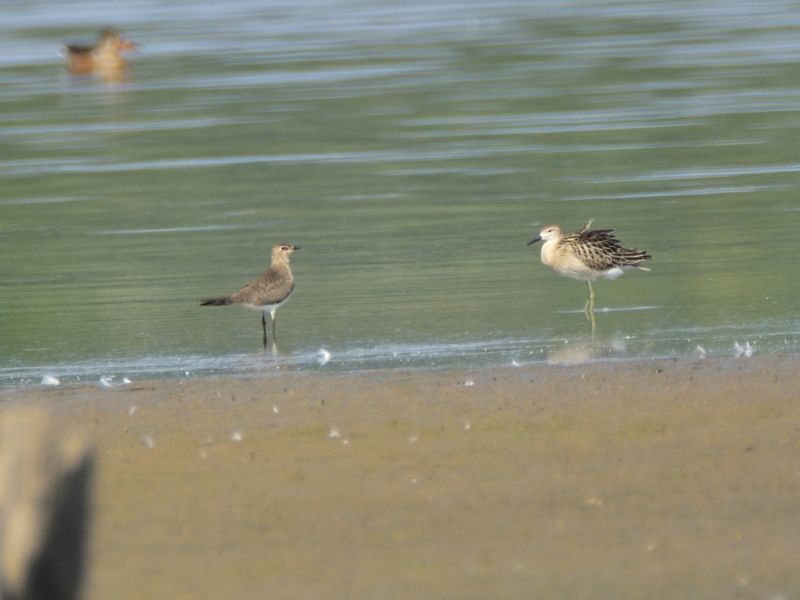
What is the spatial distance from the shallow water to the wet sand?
1071mm

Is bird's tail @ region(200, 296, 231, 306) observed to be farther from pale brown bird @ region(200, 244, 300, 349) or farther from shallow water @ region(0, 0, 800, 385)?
shallow water @ region(0, 0, 800, 385)

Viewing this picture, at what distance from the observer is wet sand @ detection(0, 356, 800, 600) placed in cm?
604

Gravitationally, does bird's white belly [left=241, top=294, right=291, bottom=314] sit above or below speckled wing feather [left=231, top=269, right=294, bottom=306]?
below

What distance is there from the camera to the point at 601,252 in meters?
12.1

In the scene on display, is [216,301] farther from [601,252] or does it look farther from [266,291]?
[601,252]

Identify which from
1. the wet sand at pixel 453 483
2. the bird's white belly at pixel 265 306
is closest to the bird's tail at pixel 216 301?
the bird's white belly at pixel 265 306

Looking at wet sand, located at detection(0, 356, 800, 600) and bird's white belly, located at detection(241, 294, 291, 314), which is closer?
wet sand, located at detection(0, 356, 800, 600)

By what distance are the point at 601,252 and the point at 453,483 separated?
5275mm

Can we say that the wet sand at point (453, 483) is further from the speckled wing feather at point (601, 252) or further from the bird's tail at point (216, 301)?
the speckled wing feather at point (601, 252)

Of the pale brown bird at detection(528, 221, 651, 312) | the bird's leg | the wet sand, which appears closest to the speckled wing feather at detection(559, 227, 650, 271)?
the pale brown bird at detection(528, 221, 651, 312)

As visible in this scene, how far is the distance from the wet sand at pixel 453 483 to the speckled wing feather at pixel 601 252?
2.67m

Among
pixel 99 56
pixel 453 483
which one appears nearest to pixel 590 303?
pixel 453 483

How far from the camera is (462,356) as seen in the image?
33.1 ft

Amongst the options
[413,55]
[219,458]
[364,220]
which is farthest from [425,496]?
[413,55]
